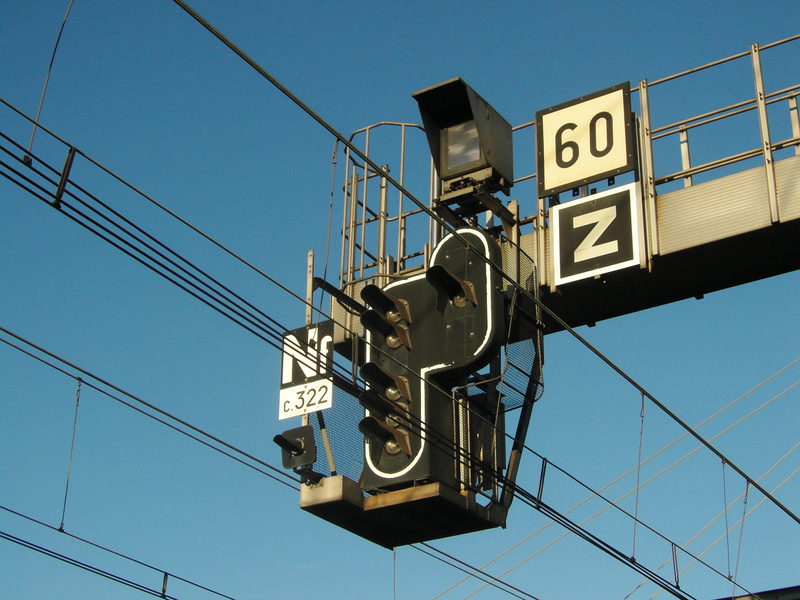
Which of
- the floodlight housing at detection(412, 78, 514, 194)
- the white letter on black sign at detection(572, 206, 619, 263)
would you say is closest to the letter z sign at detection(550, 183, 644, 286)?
the white letter on black sign at detection(572, 206, 619, 263)

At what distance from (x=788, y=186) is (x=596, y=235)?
2337 millimetres

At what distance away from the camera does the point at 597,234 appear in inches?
584

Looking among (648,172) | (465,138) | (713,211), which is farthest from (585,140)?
(713,211)

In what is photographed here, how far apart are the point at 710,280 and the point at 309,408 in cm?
513

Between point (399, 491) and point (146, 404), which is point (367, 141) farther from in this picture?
point (146, 404)

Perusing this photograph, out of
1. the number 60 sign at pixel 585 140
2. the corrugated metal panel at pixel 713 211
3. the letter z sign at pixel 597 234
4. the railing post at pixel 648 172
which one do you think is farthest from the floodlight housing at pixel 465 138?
the corrugated metal panel at pixel 713 211

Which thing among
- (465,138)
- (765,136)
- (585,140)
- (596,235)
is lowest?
(596,235)

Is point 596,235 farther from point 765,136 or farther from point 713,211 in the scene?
point 765,136

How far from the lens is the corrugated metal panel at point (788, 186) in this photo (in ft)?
44.4

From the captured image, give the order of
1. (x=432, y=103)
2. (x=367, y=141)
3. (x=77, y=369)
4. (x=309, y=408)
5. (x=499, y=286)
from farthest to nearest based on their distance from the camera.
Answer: (x=367, y=141), (x=432, y=103), (x=499, y=286), (x=309, y=408), (x=77, y=369)

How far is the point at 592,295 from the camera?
15.1m

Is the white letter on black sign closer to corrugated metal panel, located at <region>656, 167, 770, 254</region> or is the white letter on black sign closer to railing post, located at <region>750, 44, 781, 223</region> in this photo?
corrugated metal panel, located at <region>656, 167, 770, 254</region>

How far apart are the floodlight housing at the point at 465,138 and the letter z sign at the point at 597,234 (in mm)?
1014

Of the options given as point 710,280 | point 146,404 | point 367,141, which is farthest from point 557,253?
point 146,404
